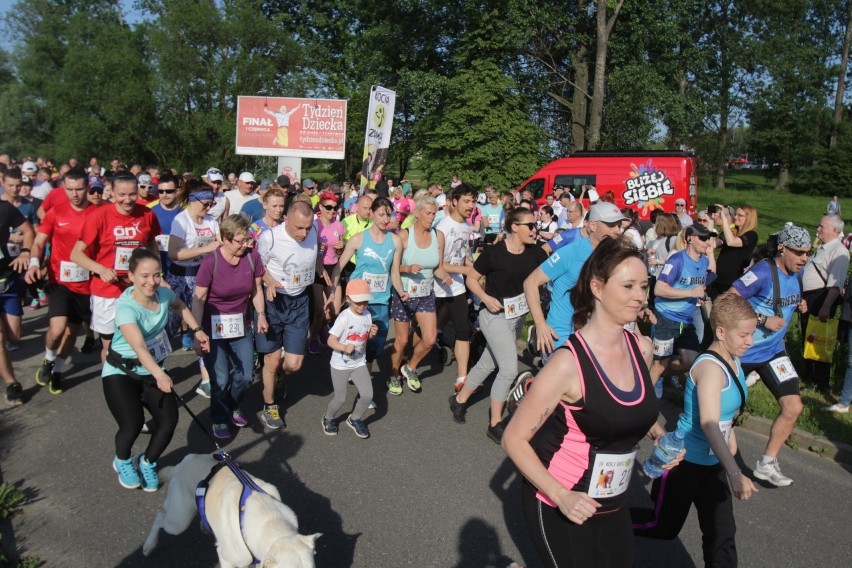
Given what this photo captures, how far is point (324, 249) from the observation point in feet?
26.4

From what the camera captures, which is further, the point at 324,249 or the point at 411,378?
the point at 324,249

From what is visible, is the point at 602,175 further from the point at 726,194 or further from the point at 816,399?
the point at 726,194

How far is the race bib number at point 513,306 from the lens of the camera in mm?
5359

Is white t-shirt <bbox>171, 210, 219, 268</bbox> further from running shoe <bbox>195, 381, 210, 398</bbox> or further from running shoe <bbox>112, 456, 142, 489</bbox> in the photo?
running shoe <bbox>112, 456, 142, 489</bbox>

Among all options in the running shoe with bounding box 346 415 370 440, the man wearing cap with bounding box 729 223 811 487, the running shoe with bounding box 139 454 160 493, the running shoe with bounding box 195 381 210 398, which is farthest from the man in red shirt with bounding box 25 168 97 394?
the man wearing cap with bounding box 729 223 811 487

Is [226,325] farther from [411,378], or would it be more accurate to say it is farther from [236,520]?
[236,520]

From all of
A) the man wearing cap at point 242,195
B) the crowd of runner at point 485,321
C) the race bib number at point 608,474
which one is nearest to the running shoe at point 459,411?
the crowd of runner at point 485,321

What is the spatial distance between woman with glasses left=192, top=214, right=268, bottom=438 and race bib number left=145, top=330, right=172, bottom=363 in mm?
531

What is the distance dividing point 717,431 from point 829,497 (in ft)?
8.57

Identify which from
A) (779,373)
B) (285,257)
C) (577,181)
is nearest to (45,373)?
(285,257)

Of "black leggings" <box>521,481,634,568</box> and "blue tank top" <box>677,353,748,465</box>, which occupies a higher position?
"blue tank top" <box>677,353,748,465</box>

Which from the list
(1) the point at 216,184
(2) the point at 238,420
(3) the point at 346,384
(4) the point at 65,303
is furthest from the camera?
(1) the point at 216,184

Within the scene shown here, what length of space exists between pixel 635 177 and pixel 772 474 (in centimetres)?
1381

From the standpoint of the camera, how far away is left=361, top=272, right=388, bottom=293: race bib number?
619cm
